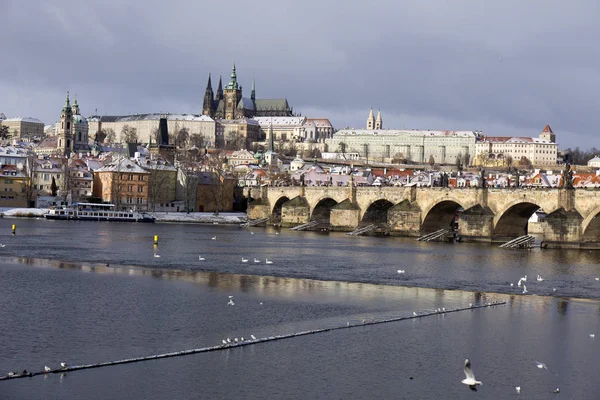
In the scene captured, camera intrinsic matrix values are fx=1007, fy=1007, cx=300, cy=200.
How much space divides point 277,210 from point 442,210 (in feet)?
69.2

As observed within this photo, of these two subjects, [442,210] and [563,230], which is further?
[442,210]

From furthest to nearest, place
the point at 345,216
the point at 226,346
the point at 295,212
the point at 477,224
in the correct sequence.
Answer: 1. the point at 295,212
2. the point at 345,216
3. the point at 477,224
4. the point at 226,346

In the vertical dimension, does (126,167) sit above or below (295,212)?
above

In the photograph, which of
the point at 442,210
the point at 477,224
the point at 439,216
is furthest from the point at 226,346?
the point at 439,216

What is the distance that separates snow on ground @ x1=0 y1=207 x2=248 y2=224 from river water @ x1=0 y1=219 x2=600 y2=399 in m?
38.6

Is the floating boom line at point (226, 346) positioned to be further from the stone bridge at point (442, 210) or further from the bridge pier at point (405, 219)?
the bridge pier at point (405, 219)

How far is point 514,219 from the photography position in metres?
65.2

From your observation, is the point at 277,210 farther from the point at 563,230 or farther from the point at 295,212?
the point at 563,230

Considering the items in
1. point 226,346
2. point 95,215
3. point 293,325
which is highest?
point 95,215

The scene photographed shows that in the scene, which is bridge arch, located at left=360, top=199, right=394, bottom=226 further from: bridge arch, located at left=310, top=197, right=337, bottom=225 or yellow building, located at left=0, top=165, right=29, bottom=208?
yellow building, located at left=0, top=165, right=29, bottom=208

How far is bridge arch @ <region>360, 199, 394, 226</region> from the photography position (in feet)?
249

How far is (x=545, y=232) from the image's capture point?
5769 cm

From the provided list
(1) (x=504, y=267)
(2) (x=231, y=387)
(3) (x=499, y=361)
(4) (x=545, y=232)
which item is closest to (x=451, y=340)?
(3) (x=499, y=361)

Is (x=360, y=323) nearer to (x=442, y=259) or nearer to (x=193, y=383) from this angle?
(x=193, y=383)
